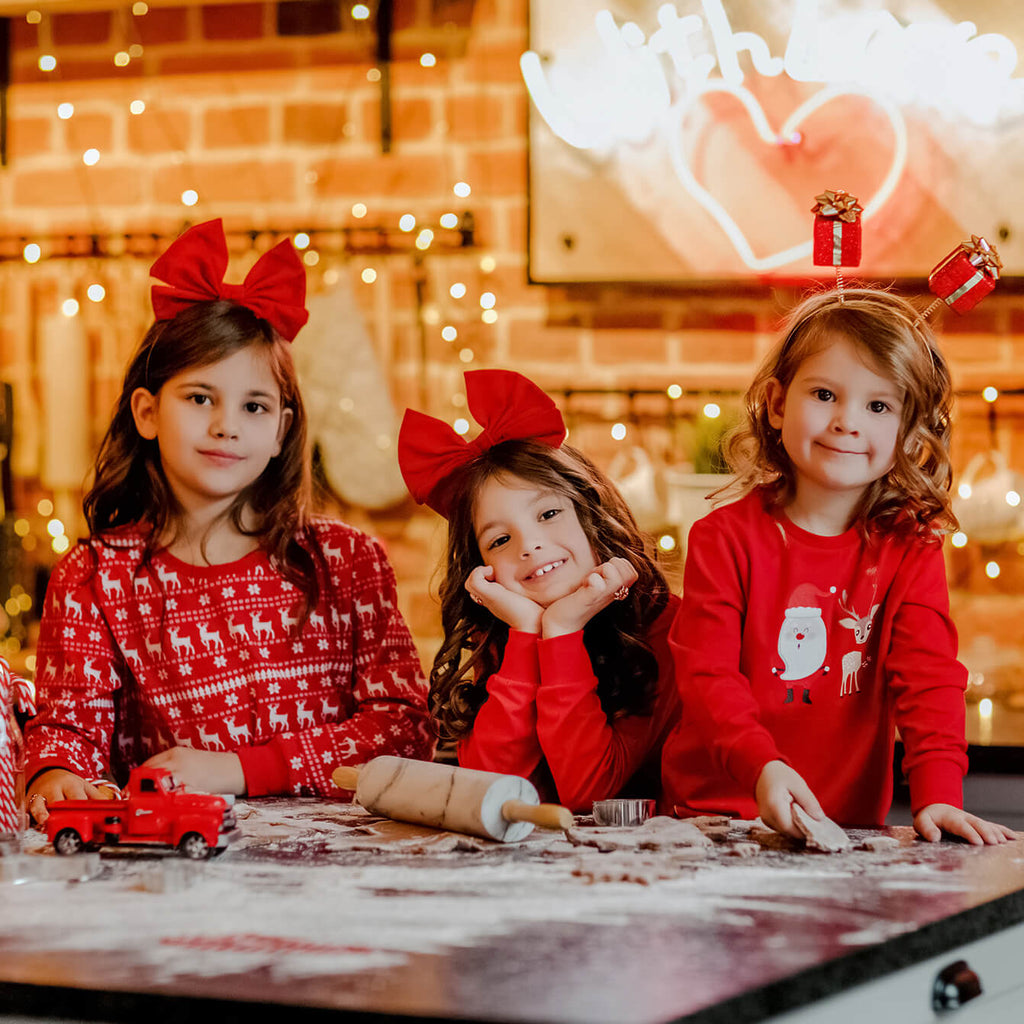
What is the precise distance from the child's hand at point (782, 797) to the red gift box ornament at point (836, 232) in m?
0.56

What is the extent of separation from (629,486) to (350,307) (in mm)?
604

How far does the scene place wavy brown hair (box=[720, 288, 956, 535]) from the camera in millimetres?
1359

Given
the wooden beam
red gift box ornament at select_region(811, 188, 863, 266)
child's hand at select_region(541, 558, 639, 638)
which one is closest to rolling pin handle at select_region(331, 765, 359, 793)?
child's hand at select_region(541, 558, 639, 638)

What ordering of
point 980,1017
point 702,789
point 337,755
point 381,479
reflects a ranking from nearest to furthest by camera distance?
point 980,1017, point 702,789, point 337,755, point 381,479

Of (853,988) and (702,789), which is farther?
(702,789)

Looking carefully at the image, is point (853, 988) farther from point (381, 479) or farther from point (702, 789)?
point (381, 479)

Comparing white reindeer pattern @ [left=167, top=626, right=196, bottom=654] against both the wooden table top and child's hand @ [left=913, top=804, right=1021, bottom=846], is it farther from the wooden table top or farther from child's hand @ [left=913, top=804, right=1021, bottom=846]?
child's hand @ [left=913, top=804, right=1021, bottom=846]

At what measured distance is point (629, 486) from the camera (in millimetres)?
2324

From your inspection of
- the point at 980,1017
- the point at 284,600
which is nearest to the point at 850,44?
the point at 284,600

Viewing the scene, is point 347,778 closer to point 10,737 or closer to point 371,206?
point 10,737

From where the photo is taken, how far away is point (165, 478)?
5.48ft

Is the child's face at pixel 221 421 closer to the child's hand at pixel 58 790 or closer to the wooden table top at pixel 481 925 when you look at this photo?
the child's hand at pixel 58 790

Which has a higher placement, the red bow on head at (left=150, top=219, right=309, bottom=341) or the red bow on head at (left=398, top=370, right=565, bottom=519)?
the red bow on head at (left=150, top=219, right=309, bottom=341)

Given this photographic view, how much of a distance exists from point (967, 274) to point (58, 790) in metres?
1.08
